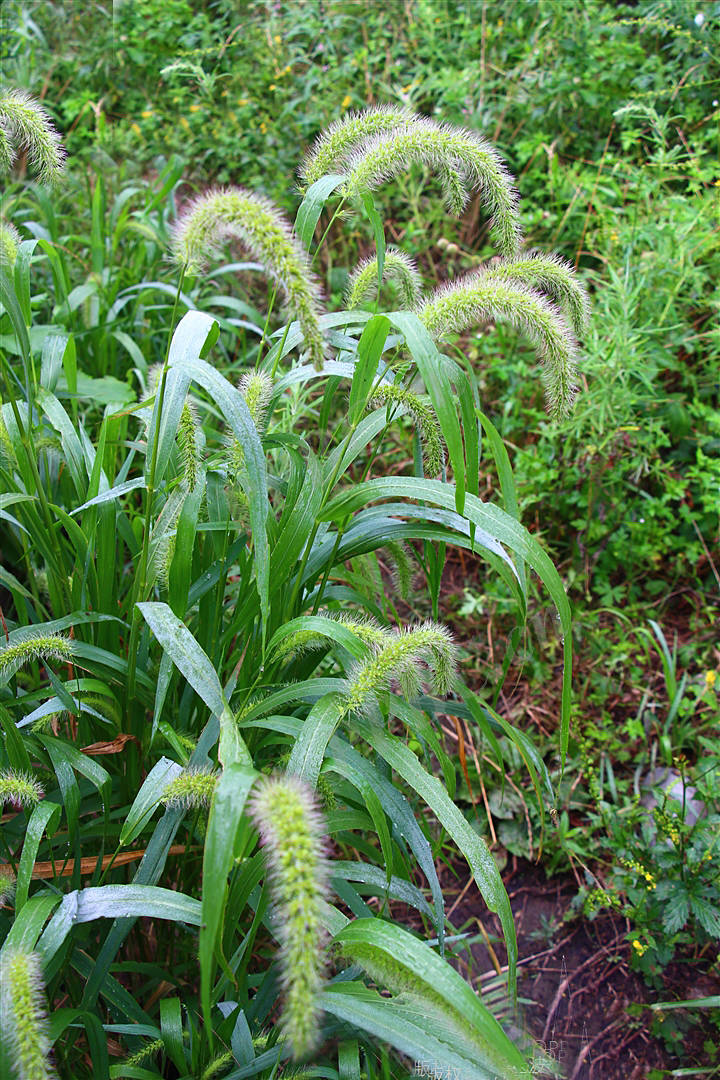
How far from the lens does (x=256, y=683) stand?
58.4 inches

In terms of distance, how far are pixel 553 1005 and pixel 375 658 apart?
4.48 feet

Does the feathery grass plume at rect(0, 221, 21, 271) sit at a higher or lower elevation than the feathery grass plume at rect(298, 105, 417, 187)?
lower

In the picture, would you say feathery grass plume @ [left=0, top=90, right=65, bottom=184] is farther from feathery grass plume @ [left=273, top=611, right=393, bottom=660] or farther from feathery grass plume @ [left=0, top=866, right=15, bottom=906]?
feathery grass plume @ [left=0, top=866, right=15, bottom=906]

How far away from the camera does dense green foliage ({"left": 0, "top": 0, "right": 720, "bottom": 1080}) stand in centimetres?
131

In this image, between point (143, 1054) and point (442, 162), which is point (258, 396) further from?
point (143, 1054)

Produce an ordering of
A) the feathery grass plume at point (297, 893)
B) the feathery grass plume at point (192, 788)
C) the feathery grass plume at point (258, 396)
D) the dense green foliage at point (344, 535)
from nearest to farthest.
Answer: the feathery grass plume at point (297, 893) → the feathery grass plume at point (192, 788) → the dense green foliage at point (344, 535) → the feathery grass plume at point (258, 396)

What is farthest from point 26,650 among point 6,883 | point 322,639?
point 322,639

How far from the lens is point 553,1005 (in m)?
2.11

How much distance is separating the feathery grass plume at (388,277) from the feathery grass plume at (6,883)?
1.15 metres

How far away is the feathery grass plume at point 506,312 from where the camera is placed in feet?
4.65

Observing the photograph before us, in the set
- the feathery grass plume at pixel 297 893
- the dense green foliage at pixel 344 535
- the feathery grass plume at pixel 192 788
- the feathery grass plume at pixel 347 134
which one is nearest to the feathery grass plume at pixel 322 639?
the dense green foliage at pixel 344 535

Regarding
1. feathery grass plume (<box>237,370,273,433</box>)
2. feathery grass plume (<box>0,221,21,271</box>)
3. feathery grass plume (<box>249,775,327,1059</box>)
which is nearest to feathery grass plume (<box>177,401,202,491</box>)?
feathery grass plume (<box>237,370,273,433</box>)

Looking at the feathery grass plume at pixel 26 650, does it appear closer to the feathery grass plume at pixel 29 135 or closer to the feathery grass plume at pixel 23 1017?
the feathery grass plume at pixel 23 1017

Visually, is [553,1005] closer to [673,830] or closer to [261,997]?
[673,830]
